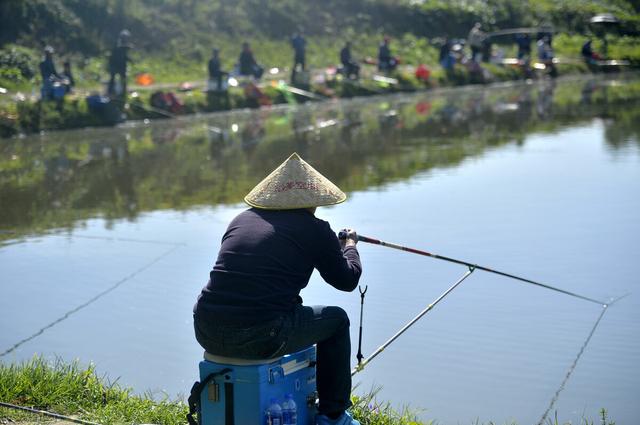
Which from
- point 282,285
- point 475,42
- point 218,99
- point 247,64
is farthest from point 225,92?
point 282,285

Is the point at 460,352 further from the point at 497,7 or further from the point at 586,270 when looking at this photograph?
the point at 497,7

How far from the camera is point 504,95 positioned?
102 feet

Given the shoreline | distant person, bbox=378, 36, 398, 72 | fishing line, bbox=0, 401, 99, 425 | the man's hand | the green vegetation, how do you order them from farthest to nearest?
distant person, bbox=378, 36, 398, 72 < the green vegetation < the shoreline < the man's hand < fishing line, bbox=0, 401, 99, 425

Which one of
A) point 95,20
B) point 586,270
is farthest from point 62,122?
point 586,270

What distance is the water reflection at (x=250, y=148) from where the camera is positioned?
14039 millimetres

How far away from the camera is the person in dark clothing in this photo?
4.95 m

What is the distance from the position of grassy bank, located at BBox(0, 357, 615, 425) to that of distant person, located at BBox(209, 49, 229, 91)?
2137cm

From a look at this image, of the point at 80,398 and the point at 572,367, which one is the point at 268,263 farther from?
the point at 572,367

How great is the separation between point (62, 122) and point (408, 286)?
628 inches

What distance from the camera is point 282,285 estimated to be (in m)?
5.03

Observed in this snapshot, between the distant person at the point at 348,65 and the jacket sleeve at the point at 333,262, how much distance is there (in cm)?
2678

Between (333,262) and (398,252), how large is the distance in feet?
17.5

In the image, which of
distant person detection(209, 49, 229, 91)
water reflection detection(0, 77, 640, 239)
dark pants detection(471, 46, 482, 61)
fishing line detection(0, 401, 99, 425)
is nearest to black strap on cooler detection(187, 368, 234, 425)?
fishing line detection(0, 401, 99, 425)

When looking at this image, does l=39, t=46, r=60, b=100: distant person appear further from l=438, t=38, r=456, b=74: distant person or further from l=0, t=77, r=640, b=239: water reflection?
l=438, t=38, r=456, b=74: distant person
